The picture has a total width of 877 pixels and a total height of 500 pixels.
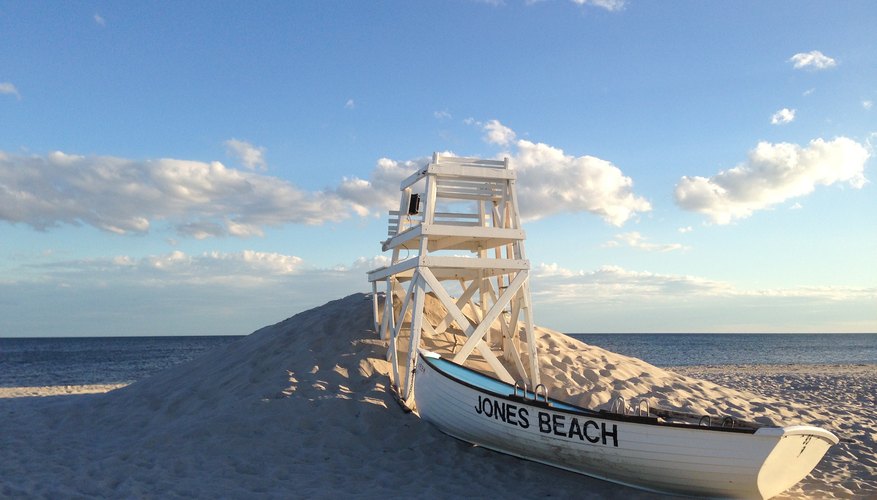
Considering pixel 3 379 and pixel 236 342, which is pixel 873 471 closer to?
pixel 236 342

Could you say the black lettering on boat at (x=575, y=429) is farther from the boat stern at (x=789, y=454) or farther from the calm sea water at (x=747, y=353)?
the calm sea water at (x=747, y=353)

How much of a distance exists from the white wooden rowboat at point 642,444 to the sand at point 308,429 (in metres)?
0.36

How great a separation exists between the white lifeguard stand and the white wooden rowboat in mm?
1802

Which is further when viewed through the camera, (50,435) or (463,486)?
(50,435)

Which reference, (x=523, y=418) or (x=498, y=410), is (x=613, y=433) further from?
(x=498, y=410)

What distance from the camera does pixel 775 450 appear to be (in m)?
6.94

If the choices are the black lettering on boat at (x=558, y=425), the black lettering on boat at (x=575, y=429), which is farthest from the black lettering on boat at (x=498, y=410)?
the black lettering on boat at (x=575, y=429)

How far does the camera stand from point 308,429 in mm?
10055

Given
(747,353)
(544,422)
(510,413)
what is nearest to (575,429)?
(544,422)

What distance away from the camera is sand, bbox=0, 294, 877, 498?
8.38 meters

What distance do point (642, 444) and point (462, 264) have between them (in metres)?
4.57

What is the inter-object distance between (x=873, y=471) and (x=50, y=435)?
12741 millimetres

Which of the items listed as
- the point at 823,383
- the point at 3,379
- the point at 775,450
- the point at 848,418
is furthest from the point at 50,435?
the point at 3,379

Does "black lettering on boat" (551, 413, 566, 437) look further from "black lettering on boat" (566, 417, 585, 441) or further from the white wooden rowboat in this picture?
"black lettering on boat" (566, 417, 585, 441)
